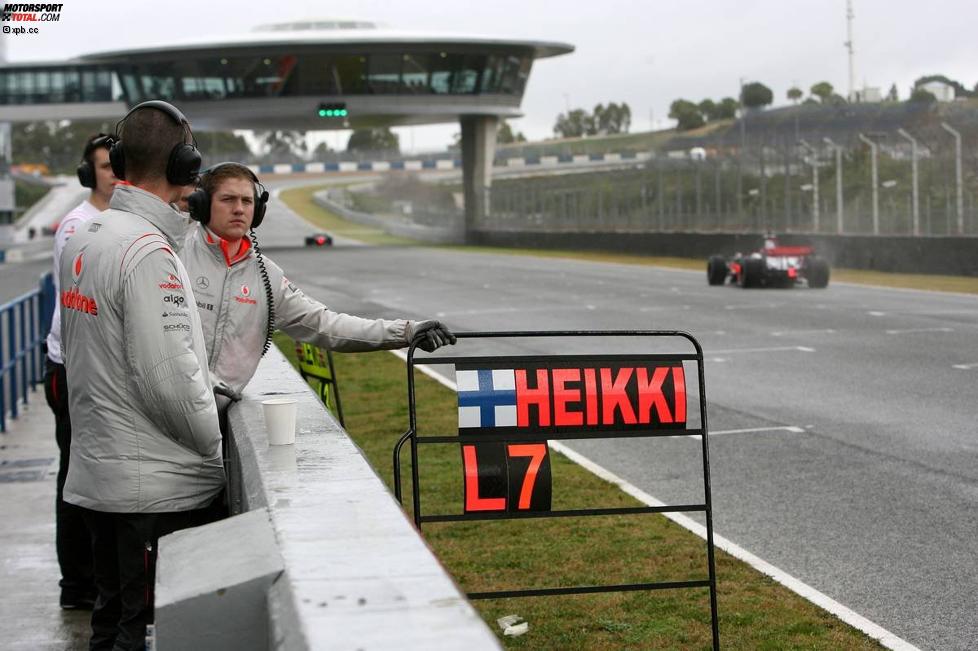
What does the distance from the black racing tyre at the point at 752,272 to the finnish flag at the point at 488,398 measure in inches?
881

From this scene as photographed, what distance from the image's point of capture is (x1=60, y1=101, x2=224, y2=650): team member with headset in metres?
3.86

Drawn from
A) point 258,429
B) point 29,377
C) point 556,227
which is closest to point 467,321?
point 29,377

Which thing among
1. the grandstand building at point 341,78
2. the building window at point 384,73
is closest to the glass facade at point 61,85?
the grandstand building at point 341,78

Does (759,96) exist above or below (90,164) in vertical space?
above

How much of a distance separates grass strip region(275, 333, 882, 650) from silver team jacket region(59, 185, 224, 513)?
1859 mm

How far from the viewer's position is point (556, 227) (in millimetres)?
63281

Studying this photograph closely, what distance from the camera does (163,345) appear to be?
151 inches

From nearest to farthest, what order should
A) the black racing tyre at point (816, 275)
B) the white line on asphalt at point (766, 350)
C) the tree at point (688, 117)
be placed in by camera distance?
the white line on asphalt at point (766, 350), the black racing tyre at point (816, 275), the tree at point (688, 117)

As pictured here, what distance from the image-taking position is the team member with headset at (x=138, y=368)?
3.86 meters

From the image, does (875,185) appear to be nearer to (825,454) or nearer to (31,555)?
(825,454)

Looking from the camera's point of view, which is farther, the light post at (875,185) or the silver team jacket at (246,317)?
the light post at (875,185)

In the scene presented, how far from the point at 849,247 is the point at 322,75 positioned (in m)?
38.7

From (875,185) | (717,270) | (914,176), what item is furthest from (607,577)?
(875,185)

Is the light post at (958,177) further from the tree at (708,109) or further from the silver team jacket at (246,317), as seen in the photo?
the tree at (708,109)
